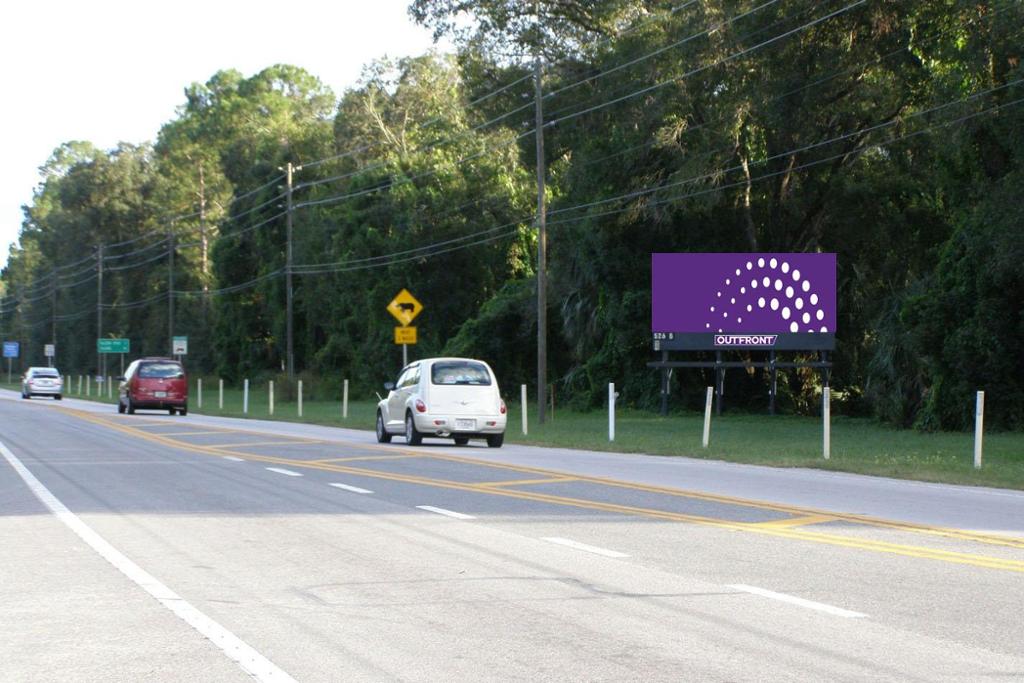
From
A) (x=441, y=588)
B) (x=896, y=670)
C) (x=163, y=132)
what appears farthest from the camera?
(x=163, y=132)

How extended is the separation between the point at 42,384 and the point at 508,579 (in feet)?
222

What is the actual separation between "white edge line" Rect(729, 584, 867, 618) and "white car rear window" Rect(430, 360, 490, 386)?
18.6m

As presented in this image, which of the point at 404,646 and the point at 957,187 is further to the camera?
the point at 957,187

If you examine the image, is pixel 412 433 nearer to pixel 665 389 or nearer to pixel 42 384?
pixel 665 389

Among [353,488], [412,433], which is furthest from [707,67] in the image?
[353,488]

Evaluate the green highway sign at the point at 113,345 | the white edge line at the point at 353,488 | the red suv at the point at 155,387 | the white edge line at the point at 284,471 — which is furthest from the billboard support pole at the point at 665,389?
the green highway sign at the point at 113,345

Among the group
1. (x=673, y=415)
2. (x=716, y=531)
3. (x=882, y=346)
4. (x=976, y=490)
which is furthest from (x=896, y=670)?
(x=673, y=415)

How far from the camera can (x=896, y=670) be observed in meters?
7.17

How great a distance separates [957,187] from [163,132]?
10398 cm

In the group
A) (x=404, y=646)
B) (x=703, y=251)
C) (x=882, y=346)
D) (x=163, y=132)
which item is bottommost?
(x=404, y=646)

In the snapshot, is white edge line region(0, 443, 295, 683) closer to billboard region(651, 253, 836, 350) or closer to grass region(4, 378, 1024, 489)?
grass region(4, 378, 1024, 489)

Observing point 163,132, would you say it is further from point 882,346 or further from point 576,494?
point 576,494

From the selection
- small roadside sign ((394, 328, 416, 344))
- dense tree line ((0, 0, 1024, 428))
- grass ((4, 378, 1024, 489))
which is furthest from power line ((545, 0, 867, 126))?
grass ((4, 378, 1024, 489))

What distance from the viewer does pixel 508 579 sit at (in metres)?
10.3
